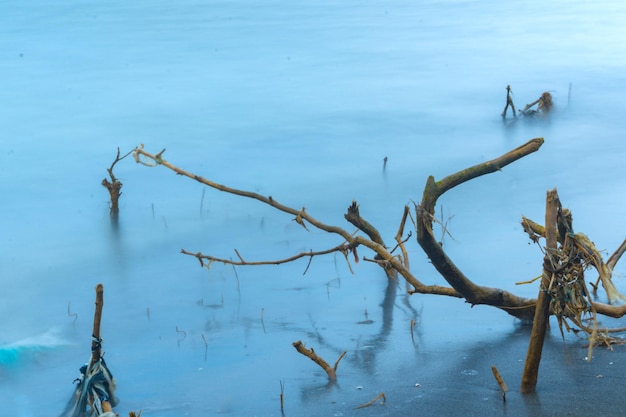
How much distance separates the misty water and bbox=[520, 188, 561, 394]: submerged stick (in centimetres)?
8

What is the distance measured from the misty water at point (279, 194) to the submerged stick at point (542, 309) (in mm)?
81

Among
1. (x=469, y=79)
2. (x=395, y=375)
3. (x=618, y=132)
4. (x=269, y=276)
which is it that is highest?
(x=469, y=79)

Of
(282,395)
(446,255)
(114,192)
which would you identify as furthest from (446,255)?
(114,192)

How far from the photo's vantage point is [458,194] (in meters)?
8.48

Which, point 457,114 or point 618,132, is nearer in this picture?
point 618,132

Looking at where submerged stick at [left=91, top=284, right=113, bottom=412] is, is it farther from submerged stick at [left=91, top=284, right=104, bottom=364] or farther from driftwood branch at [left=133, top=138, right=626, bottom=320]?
driftwood branch at [left=133, top=138, right=626, bottom=320]

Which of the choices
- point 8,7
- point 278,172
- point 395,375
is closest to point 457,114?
point 278,172

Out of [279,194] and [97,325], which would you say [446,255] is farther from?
[279,194]

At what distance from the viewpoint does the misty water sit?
4910mm

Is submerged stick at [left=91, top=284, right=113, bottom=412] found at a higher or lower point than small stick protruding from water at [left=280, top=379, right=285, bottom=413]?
higher

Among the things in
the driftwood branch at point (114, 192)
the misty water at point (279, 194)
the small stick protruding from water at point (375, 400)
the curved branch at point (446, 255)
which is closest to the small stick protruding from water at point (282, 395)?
the misty water at point (279, 194)

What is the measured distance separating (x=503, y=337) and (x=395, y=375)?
0.73 meters

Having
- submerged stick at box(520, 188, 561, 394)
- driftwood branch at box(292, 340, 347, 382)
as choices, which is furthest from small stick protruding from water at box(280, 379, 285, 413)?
submerged stick at box(520, 188, 561, 394)

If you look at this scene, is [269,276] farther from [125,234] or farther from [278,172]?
[278,172]
